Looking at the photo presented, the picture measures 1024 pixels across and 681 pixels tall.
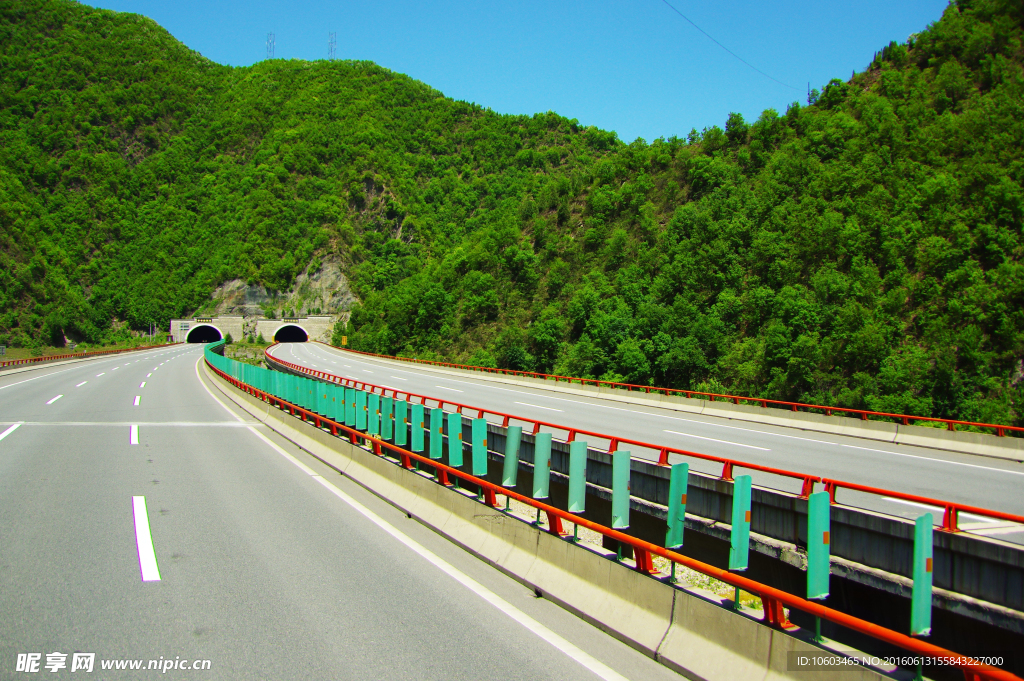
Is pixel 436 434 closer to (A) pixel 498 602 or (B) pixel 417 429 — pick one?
(B) pixel 417 429

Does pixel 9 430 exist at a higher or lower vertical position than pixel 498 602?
lower

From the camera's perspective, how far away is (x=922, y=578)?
422 cm

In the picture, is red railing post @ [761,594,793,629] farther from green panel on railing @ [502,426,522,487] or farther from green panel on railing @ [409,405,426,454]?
green panel on railing @ [409,405,426,454]

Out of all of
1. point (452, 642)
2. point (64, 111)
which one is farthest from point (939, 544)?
point (64, 111)

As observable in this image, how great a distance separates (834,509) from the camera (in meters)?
6.41

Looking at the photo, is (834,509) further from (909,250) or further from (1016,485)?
(909,250)

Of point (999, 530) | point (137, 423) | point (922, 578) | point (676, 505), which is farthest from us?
point (137, 423)

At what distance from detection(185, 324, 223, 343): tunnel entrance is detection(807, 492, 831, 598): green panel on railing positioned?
14114cm

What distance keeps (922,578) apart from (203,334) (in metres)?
149

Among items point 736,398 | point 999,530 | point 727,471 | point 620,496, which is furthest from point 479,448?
point 736,398

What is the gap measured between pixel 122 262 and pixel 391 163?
280 feet

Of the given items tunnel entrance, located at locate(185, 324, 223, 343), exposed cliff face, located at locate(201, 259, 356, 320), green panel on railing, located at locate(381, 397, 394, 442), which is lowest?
tunnel entrance, located at locate(185, 324, 223, 343)

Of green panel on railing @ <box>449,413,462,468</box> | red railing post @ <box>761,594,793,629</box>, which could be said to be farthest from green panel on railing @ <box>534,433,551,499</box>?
red railing post @ <box>761,594,793,629</box>

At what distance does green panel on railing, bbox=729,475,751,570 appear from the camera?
536cm
